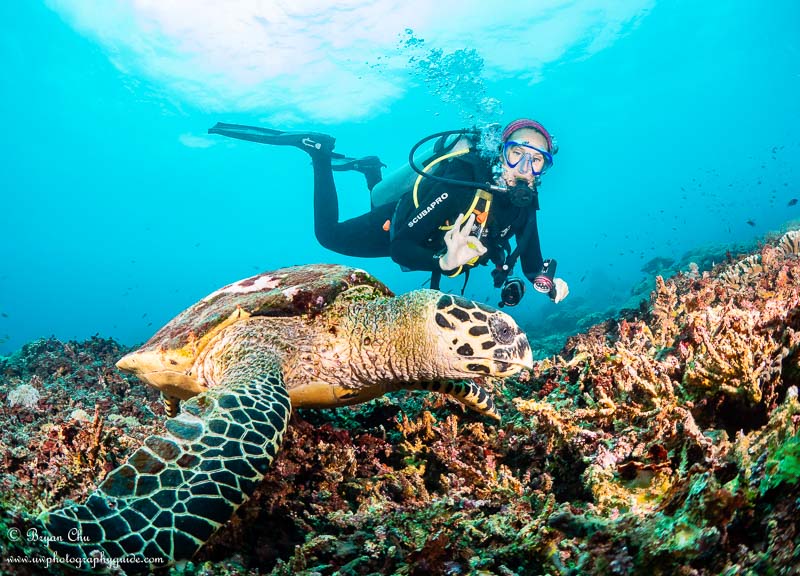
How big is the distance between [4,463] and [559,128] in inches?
2595

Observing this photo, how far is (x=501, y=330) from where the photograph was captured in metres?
2.51

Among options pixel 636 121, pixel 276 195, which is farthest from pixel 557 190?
pixel 276 195

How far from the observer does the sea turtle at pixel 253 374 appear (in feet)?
4.81

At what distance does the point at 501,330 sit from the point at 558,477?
2.92 ft

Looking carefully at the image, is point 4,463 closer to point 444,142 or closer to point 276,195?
point 444,142

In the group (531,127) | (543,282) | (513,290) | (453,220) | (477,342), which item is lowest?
(477,342)

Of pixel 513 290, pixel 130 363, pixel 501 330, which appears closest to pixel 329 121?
pixel 513 290

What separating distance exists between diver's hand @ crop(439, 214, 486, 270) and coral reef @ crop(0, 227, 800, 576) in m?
2.37

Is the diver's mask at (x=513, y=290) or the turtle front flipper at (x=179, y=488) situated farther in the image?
the diver's mask at (x=513, y=290)

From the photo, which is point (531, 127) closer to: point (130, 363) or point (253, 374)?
point (253, 374)

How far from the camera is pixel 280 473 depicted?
2.06m

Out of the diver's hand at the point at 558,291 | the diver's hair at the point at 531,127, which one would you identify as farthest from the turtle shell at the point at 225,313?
the diver's hair at the point at 531,127

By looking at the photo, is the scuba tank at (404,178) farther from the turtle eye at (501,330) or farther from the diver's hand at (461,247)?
the turtle eye at (501,330)

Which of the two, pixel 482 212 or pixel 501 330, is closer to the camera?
pixel 501 330
